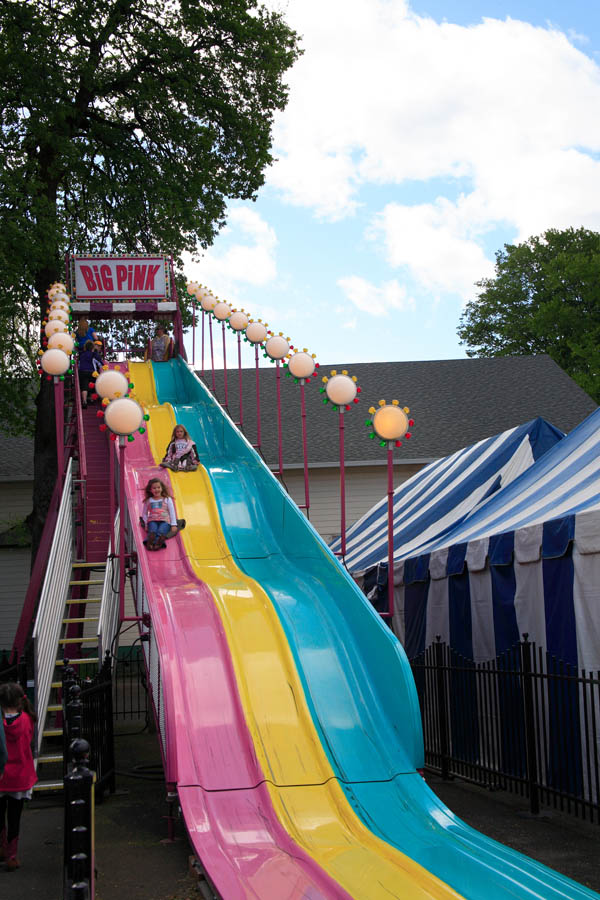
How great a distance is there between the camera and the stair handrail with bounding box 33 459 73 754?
935 cm

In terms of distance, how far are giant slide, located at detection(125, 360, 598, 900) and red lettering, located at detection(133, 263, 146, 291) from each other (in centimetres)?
1174

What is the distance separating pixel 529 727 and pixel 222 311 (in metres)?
11.8

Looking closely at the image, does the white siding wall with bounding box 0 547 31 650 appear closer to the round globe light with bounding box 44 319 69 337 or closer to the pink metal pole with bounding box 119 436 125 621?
the round globe light with bounding box 44 319 69 337

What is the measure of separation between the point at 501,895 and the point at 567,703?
3.36 m

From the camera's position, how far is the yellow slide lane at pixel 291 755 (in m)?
5.96

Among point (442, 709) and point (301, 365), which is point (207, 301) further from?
point (442, 709)

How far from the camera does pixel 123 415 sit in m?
12.1

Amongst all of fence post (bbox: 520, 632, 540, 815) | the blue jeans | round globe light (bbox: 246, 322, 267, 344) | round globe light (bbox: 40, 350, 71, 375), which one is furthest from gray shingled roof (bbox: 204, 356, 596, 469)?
fence post (bbox: 520, 632, 540, 815)

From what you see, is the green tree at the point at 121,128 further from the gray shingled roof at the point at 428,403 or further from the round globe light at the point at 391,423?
the round globe light at the point at 391,423

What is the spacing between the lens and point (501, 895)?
17.9 ft

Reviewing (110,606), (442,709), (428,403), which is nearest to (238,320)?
(110,606)

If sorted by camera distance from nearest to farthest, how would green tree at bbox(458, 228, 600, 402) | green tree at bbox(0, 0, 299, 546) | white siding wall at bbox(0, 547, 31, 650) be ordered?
green tree at bbox(0, 0, 299, 546)
white siding wall at bbox(0, 547, 31, 650)
green tree at bbox(458, 228, 600, 402)

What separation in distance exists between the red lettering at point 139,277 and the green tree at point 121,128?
3.18 ft

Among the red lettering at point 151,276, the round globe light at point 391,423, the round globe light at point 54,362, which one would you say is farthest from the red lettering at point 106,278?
the round globe light at point 391,423
